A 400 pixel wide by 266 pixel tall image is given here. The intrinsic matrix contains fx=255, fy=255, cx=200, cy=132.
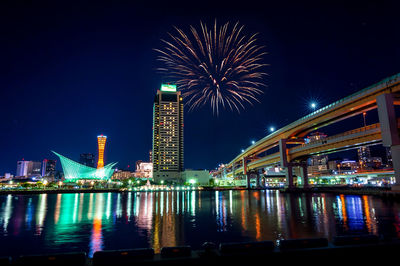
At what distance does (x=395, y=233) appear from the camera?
16.1 meters

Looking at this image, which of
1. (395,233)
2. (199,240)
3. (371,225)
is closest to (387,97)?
(371,225)

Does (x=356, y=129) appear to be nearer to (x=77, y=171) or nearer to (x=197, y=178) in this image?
(x=197, y=178)

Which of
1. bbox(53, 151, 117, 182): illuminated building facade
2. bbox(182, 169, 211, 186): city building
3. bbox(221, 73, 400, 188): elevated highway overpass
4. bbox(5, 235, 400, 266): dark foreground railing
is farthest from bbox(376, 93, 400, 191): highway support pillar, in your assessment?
bbox(53, 151, 117, 182): illuminated building facade

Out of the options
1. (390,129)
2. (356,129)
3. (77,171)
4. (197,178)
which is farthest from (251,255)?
(77,171)

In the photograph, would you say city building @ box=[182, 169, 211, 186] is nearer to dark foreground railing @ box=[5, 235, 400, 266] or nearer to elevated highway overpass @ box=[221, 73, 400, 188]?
elevated highway overpass @ box=[221, 73, 400, 188]

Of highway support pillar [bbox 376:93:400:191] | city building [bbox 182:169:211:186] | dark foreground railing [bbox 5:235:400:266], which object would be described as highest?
highway support pillar [bbox 376:93:400:191]

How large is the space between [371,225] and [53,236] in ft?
76.3

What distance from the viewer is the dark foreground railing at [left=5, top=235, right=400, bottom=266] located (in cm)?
780

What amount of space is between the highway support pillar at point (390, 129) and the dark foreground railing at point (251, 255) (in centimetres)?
3822

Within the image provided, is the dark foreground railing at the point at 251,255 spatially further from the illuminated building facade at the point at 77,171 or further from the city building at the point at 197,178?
the illuminated building facade at the point at 77,171

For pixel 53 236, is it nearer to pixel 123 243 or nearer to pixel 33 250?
pixel 33 250

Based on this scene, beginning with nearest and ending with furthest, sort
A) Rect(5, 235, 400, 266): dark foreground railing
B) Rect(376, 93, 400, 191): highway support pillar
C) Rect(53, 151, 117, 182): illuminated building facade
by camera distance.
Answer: Rect(5, 235, 400, 266): dark foreground railing, Rect(376, 93, 400, 191): highway support pillar, Rect(53, 151, 117, 182): illuminated building facade

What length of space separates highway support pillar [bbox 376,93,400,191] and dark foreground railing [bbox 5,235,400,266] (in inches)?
1505

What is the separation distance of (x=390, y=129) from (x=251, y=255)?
141 ft
